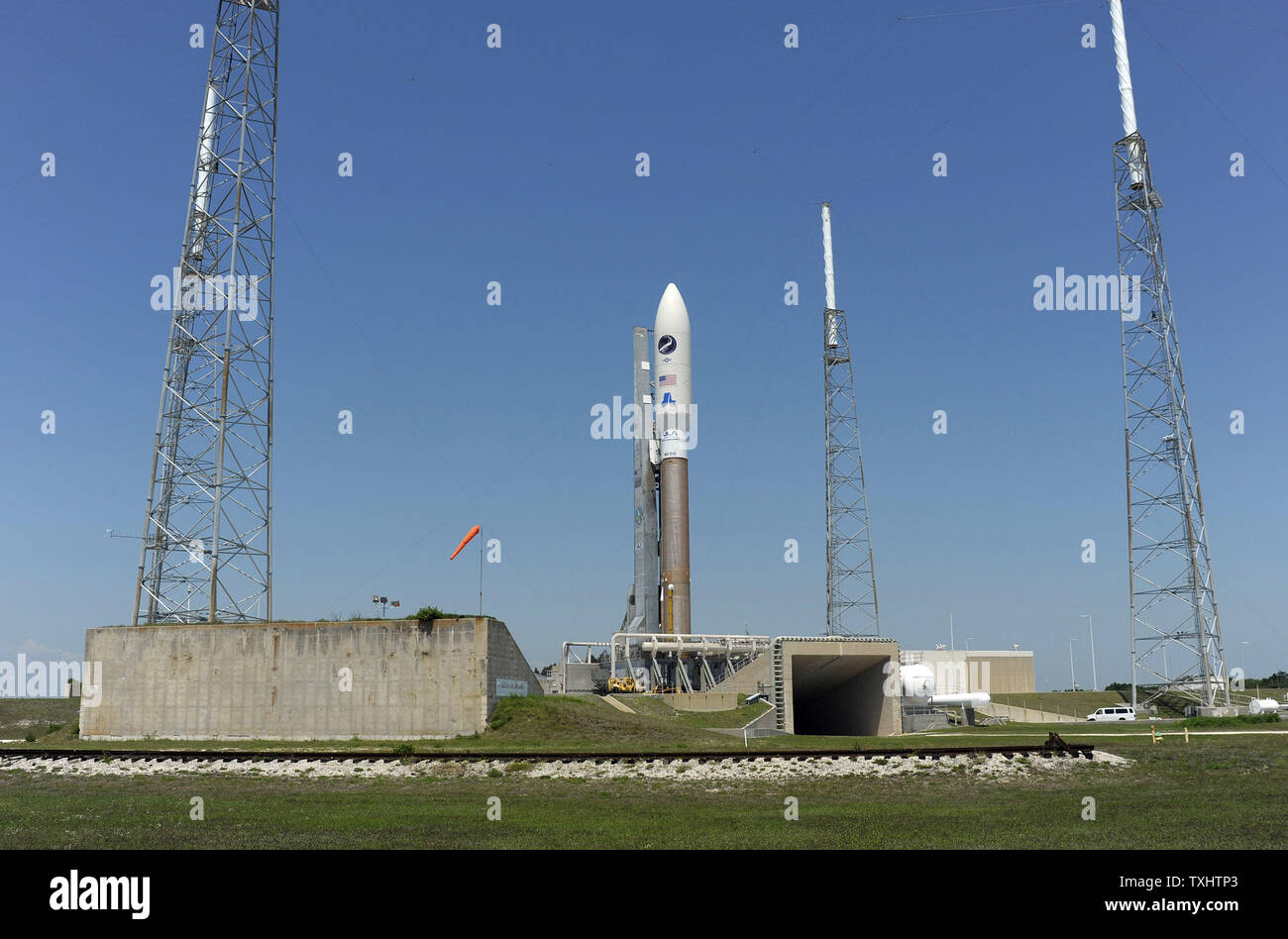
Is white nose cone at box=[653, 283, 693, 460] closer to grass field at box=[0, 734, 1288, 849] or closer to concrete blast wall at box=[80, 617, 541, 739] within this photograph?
concrete blast wall at box=[80, 617, 541, 739]

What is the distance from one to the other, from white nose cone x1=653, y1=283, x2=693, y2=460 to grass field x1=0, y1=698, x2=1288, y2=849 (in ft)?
143

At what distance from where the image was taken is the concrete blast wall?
1737 inches

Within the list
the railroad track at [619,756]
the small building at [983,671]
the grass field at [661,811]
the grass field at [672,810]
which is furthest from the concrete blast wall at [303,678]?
the small building at [983,671]

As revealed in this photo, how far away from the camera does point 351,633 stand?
45531 mm

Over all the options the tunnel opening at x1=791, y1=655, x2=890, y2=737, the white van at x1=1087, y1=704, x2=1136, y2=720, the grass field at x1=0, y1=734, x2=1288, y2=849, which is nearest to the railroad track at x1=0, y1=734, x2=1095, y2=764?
the grass field at x1=0, y1=734, x2=1288, y2=849

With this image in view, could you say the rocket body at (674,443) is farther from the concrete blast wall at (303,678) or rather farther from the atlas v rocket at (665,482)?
the concrete blast wall at (303,678)

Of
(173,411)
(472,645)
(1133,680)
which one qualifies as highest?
(173,411)

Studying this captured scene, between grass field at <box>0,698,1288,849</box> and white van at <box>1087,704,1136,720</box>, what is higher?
grass field at <box>0,698,1288,849</box>

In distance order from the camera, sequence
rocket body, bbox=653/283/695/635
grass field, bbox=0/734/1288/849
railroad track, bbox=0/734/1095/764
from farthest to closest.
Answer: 1. rocket body, bbox=653/283/695/635
2. railroad track, bbox=0/734/1095/764
3. grass field, bbox=0/734/1288/849

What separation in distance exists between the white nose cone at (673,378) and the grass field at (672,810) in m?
43.5
